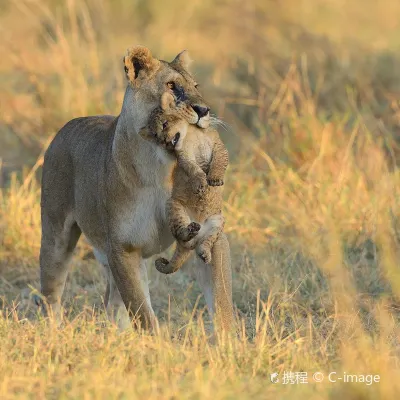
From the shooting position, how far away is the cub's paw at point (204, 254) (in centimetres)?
515

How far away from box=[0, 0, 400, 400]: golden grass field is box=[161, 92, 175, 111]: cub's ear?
3.09 ft

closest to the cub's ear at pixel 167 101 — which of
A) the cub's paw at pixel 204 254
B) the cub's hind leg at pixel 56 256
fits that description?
the cub's paw at pixel 204 254

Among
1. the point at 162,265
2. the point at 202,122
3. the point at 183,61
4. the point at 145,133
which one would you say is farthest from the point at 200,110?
the point at 162,265

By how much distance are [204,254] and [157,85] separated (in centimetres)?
83

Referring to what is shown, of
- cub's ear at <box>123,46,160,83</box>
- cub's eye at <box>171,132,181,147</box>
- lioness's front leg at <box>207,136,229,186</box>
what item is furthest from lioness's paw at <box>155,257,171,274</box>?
cub's ear at <box>123,46,160,83</box>

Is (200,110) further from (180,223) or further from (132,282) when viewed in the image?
(132,282)

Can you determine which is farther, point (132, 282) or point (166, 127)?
point (132, 282)

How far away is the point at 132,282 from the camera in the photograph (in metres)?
5.47

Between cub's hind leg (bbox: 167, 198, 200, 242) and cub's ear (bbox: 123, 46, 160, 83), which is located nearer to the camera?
cub's hind leg (bbox: 167, 198, 200, 242)

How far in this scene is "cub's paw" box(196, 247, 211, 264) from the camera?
16.9 feet

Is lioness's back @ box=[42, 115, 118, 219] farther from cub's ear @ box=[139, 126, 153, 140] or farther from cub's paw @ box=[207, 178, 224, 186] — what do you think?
cub's paw @ box=[207, 178, 224, 186]

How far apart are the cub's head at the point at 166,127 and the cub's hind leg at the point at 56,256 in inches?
53.2

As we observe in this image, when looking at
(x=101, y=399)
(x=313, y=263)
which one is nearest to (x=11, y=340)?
(x=101, y=399)

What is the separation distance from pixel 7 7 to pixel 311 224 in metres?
10.1
